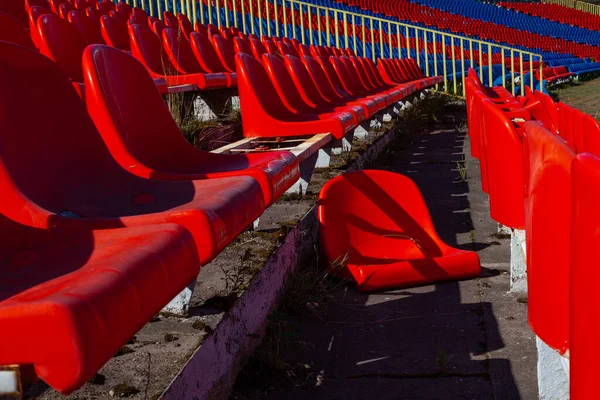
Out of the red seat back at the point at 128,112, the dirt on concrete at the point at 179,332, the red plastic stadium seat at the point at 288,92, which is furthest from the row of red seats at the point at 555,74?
the red seat back at the point at 128,112

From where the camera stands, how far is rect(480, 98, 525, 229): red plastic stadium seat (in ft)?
8.57

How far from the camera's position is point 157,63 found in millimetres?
5750

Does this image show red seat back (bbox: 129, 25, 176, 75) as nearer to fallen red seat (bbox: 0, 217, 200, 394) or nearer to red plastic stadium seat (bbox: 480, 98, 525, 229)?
red plastic stadium seat (bbox: 480, 98, 525, 229)

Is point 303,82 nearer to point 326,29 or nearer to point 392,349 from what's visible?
point 392,349

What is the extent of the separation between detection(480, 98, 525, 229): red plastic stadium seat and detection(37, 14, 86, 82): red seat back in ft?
7.58

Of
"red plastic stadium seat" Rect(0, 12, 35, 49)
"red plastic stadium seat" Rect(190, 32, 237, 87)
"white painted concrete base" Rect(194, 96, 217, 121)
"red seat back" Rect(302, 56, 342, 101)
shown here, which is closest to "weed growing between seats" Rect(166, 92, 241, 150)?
"white painted concrete base" Rect(194, 96, 217, 121)

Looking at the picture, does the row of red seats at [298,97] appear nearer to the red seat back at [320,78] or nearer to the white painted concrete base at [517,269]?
the red seat back at [320,78]

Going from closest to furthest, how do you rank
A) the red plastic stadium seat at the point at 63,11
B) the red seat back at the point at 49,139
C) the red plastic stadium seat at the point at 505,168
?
the red seat back at the point at 49,139
the red plastic stadium seat at the point at 505,168
the red plastic stadium seat at the point at 63,11

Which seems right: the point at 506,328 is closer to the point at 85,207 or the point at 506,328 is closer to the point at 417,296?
the point at 417,296

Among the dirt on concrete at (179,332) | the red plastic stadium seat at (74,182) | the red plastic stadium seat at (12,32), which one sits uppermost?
the red plastic stadium seat at (12,32)

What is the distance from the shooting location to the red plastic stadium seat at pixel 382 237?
3252 mm

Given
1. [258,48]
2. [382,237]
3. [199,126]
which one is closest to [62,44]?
[199,126]

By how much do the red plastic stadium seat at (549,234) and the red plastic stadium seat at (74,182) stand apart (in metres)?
0.59

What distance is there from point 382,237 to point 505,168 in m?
1.02
